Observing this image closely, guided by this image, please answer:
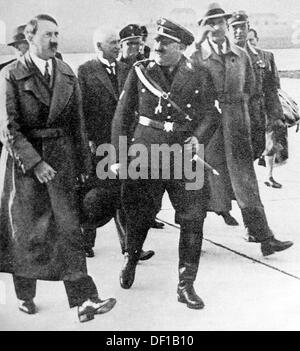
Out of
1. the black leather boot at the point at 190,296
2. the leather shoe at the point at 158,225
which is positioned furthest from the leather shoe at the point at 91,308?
the leather shoe at the point at 158,225

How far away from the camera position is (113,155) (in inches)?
153

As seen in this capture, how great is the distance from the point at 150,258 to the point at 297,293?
0.91 m

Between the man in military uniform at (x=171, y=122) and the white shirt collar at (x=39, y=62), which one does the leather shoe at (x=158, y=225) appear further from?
the white shirt collar at (x=39, y=62)

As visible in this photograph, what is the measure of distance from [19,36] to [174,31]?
0.87m

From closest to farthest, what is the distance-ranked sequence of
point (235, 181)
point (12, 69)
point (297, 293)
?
point (12, 69) < point (297, 293) < point (235, 181)

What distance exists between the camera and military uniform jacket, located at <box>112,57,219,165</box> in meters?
3.67

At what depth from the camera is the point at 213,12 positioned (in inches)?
156

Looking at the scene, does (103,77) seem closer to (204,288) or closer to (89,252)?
(89,252)

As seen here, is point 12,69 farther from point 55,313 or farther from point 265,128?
point 265,128

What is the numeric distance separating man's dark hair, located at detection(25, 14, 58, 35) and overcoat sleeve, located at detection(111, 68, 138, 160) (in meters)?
0.53

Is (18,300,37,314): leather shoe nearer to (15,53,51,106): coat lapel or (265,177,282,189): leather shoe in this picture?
(15,53,51,106): coat lapel

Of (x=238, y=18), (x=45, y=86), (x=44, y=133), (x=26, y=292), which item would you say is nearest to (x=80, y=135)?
(x=44, y=133)

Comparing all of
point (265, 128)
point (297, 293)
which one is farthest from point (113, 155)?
point (297, 293)

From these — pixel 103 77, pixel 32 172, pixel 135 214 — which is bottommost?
pixel 135 214
